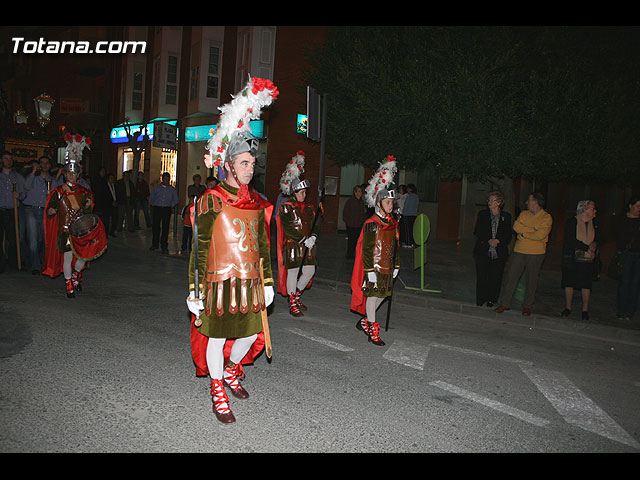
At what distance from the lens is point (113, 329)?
6172 millimetres

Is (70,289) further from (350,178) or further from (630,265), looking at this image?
(350,178)

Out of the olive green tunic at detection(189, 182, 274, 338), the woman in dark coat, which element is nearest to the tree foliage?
the woman in dark coat

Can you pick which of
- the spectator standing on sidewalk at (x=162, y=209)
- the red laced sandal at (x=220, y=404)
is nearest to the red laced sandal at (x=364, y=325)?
the red laced sandal at (x=220, y=404)

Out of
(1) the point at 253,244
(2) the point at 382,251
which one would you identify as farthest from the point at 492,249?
(1) the point at 253,244

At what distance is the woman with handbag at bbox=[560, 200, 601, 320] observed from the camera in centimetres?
804

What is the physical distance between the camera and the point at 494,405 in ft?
14.6

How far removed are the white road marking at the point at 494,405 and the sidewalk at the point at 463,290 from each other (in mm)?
3727

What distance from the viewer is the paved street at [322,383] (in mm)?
3643

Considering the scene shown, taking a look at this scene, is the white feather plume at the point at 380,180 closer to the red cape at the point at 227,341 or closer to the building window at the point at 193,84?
the red cape at the point at 227,341

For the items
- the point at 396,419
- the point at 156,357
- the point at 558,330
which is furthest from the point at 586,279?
the point at 156,357

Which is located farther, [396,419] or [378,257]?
[378,257]

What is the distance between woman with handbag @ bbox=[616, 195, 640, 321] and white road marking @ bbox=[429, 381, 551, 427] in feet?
15.5

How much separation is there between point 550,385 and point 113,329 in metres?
4.69
